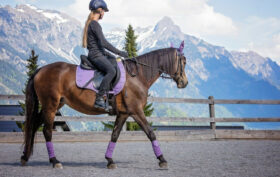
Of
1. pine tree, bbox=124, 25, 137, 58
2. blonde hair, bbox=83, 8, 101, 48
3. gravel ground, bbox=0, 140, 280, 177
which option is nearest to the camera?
gravel ground, bbox=0, 140, 280, 177

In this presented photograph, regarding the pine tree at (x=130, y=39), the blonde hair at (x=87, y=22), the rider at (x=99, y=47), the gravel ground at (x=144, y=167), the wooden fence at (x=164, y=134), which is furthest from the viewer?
the pine tree at (x=130, y=39)

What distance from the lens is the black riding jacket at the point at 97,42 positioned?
5.60 meters

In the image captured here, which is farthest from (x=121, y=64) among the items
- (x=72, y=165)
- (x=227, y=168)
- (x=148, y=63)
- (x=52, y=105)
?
(x=227, y=168)

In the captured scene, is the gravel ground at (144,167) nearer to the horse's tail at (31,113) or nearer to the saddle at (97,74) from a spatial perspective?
the horse's tail at (31,113)

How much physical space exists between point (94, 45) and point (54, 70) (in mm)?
Answer: 908

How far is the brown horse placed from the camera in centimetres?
554

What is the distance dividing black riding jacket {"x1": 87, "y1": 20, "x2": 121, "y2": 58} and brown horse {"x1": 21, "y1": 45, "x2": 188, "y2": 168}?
1.64 feet

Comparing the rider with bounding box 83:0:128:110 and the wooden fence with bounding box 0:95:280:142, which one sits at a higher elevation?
the rider with bounding box 83:0:128:110

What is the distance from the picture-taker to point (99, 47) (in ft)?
18.6

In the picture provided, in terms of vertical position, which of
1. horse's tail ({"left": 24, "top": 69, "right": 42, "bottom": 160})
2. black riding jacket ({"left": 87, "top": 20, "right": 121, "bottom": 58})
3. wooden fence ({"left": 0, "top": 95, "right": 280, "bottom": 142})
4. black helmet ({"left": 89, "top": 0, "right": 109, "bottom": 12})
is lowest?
wooden fence ({"left": 0, "top": 95, "right": 280, "bottom": 142})

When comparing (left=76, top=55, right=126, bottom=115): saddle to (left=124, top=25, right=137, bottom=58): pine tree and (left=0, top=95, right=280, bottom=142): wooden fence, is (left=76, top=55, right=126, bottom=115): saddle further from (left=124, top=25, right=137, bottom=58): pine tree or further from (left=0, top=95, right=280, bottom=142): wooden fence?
(left=124, top=25, right=137, bottom=58): pine tree

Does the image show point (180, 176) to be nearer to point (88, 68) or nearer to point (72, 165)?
point (72, 165)

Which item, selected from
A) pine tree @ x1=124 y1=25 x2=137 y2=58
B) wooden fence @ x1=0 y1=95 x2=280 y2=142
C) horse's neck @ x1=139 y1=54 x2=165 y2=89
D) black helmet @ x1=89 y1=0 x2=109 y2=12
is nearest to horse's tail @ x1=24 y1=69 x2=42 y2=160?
black helmet @ x1=89 y1=0 x2=109 y2=12

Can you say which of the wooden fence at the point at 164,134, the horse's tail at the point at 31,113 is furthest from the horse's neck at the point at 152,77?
the wooden fence at the point at 164,134
